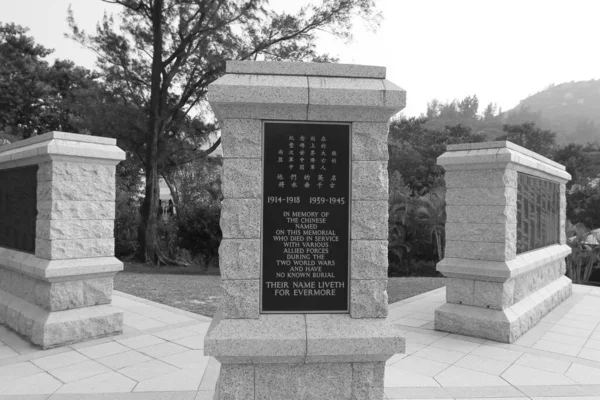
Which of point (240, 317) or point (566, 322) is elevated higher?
point (240, 317)

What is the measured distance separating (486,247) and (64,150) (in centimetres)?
629

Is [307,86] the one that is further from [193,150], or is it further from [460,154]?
[193,150]

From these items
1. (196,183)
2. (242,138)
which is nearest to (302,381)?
(242,138)

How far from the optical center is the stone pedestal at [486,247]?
6.41 m

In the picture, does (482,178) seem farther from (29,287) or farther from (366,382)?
(29,287)

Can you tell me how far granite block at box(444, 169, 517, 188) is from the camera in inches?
255

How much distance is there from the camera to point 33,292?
6297mm

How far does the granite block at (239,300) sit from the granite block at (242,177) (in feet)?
2.39

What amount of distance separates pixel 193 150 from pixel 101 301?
42.0ft

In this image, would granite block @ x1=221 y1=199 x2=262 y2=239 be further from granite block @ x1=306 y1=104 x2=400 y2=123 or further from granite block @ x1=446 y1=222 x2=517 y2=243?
granite block @ x1=446 y1=222 x2=517 y2=243

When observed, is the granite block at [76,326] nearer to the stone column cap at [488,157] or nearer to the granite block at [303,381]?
the granite block at [303,381]

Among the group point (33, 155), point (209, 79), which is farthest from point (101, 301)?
point (209, 79)


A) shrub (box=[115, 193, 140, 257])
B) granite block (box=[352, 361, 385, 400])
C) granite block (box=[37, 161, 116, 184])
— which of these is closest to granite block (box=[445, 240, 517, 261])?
granite block (box=[352, 361, 385, 400])

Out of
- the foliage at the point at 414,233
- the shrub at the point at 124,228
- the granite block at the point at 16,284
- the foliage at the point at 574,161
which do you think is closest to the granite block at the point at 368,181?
the granite block at the point at 16,284
